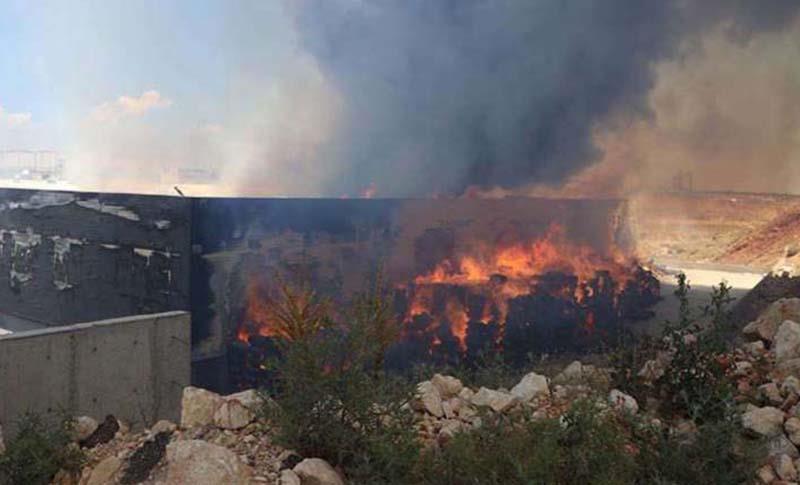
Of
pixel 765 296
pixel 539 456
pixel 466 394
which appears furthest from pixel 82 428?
pixel 765 296

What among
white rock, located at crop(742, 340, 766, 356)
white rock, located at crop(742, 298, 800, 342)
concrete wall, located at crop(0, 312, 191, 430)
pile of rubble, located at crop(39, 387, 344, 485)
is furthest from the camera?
white rock, located at crop(742, 298, 800, 342)

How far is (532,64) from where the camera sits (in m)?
18.8

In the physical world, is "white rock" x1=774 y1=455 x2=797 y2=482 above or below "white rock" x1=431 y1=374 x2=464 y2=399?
below

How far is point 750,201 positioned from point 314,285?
101 ft

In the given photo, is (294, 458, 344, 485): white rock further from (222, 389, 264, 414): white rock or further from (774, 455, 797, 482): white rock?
(774, 455, 797, 482): white rock

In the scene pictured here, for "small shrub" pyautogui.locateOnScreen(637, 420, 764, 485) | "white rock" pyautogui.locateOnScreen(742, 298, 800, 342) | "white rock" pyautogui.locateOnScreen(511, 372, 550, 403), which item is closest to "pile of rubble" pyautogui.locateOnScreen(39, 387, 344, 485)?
"white rock" pyautogui.locateOnScreen(511, 372, 550, 403)

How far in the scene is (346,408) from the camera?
470 centimetres

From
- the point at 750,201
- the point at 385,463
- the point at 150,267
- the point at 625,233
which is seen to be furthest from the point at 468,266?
the point at 750,201

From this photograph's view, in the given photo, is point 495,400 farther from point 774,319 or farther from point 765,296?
point 765,296

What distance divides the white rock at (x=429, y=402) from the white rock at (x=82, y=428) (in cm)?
246

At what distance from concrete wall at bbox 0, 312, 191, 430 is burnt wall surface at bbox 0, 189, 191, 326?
12.8ft

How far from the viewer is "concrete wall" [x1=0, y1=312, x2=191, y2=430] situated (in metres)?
6.32

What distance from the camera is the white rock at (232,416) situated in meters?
4.82

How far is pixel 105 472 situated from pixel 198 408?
72 cm
